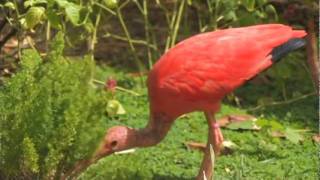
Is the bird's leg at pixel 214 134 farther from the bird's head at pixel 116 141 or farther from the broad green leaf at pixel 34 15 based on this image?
the broad green leaf at pixel 34 15

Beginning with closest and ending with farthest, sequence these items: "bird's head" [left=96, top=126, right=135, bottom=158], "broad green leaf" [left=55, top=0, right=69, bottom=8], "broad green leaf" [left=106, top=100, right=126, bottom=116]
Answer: "bird's head" [left=96, top=126, right=135, bottom=158]
"broad green leaf" [left=55, top=0, right=69, bottom=8]
"broad green leaf" [left=106, top=100, right=126, bottom=116]

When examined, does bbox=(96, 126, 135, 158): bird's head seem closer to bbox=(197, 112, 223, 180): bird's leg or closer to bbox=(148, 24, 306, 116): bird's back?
bbox=(148, 24, 306, 116): bird's back

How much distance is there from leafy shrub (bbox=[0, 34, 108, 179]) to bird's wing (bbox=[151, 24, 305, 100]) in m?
0.38

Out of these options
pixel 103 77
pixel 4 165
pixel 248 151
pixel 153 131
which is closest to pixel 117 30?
pixel 103 77

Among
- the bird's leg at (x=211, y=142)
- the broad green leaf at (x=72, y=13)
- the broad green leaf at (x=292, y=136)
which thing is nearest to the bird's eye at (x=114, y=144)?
the bird's leg at (x=211, y=142)

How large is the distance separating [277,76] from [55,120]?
2.23m

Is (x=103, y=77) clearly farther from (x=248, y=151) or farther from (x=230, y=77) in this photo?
(x=230, y=77)

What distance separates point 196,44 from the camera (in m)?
3.18

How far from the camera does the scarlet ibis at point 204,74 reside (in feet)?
10.2

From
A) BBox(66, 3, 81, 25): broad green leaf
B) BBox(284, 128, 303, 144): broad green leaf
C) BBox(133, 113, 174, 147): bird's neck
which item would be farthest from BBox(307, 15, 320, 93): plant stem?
BBox(66, 3, 81, 25): broad green leaf

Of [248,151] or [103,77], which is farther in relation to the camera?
[103,77]

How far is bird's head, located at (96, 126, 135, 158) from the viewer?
120 inches

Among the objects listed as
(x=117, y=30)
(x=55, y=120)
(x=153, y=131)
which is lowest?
(x=117, y=30)

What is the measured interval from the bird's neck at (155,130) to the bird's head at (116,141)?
7cm
